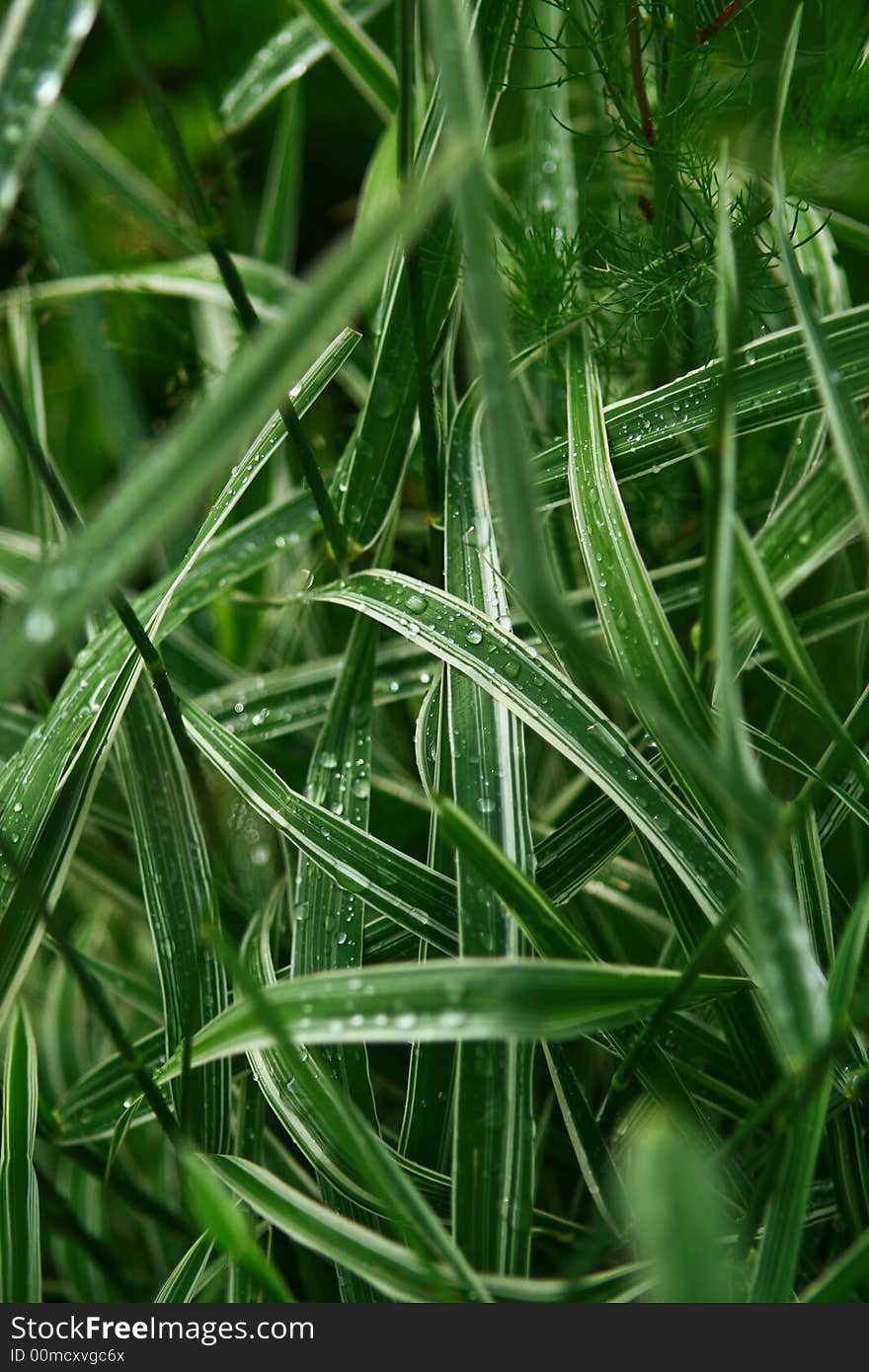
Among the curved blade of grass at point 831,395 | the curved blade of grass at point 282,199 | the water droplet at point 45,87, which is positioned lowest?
the curved blade of grass at point 831,395

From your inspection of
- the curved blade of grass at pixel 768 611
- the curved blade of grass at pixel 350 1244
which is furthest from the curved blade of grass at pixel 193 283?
the curved blade of grass at pixel 350 1244

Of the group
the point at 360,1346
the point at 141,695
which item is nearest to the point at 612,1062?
the point at 360,1346

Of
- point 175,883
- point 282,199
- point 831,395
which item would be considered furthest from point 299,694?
point 282,199

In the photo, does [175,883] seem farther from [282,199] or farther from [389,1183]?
[282,199]

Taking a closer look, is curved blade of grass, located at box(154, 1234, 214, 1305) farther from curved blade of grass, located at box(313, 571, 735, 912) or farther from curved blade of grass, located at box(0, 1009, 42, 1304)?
curved blade of grass, located at box(313, 571, 735, 912)

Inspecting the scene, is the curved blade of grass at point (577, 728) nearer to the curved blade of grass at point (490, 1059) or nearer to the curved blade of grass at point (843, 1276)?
the curved blade of grass at point (490, 1059)

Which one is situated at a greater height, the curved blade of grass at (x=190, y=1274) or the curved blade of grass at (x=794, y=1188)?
the curved blade of grass at (x=794, y=1188)
